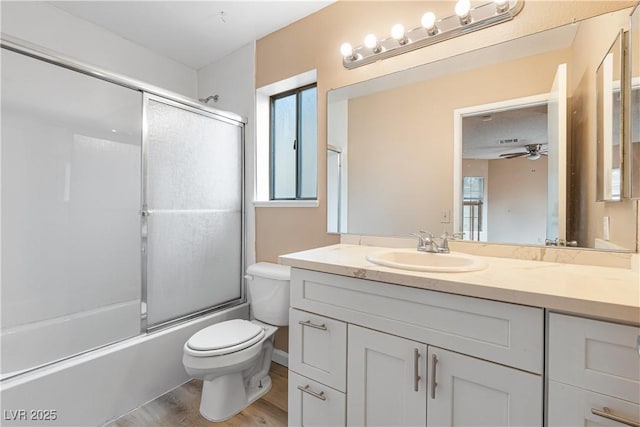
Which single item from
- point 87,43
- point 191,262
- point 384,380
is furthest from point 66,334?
point 384,380

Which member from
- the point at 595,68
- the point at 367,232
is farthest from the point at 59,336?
the point at 595,68

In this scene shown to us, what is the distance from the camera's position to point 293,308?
4.21ft

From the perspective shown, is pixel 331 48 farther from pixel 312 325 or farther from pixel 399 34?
pixel 312 325

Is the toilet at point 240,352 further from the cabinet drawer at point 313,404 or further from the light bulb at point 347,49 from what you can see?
the light bulb at point 347,49

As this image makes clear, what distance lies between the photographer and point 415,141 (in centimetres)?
154

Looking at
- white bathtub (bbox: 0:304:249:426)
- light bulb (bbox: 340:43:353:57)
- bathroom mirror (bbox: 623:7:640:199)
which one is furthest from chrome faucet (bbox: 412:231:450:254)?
white bathtub (bbox: 0:304:249:426)

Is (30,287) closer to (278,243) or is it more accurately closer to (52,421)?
(52,421)

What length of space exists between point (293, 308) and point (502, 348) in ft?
2.60


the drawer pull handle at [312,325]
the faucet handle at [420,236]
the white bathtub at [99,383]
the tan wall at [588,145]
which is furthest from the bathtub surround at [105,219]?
the tan wall at [588,145]

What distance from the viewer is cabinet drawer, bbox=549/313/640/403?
68cm

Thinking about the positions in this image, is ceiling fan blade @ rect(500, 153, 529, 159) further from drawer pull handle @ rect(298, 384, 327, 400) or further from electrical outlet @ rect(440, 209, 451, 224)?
drawer pull handle @ rect(298, 384, 327, 400)

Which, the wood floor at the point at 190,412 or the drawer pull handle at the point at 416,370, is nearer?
the drawer pull handle at the point at 416,370

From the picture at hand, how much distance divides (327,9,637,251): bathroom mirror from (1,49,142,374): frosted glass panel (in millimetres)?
1376

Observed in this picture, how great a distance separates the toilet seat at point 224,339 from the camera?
4.86ft
